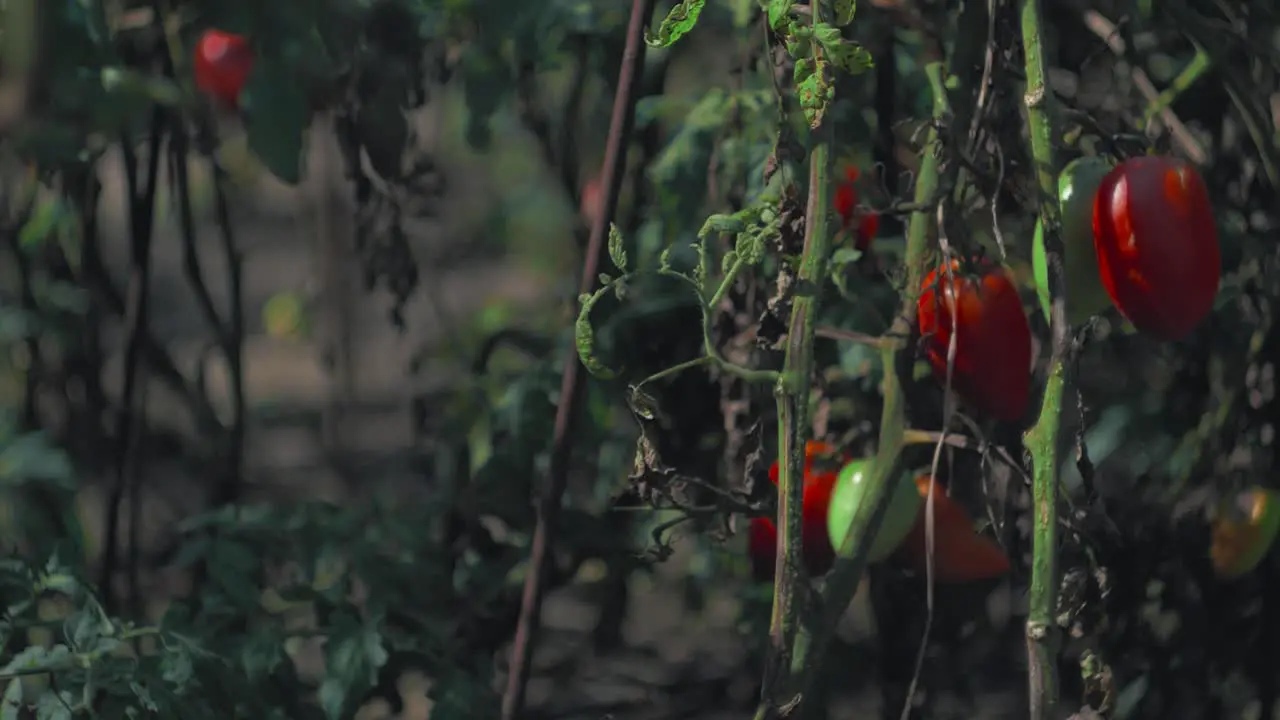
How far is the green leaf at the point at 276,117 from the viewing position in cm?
119

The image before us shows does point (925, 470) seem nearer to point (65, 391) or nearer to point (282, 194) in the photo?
point (65, 391)

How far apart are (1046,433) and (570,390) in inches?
14.6

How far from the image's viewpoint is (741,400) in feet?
4.32

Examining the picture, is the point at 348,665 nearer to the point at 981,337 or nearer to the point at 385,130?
the point at 385,130

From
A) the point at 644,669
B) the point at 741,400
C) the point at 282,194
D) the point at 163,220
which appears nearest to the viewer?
the point at 741,400

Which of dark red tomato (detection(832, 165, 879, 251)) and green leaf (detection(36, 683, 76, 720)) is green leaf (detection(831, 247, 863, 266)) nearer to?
dark red tomato (detection(832, 165, 879, 251))

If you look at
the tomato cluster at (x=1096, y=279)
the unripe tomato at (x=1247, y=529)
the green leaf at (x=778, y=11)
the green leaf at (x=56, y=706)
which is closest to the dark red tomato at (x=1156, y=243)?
the tomato cluster at (x=1096, y=279)

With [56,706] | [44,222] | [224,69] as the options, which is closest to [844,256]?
[56,706]

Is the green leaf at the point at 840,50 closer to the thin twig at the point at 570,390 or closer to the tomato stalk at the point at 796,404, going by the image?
the tomato stalk at the point at 796,404

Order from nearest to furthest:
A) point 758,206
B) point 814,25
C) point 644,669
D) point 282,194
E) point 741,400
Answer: point 814,25 → point 758,206 → point 741,400 → point 644,669 → point 282,194

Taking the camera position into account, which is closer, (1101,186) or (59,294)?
(1101,186)

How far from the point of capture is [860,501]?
1086 mm

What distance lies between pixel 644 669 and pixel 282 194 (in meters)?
2.87

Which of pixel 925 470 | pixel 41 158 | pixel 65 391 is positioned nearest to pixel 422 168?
pixel 41 158
